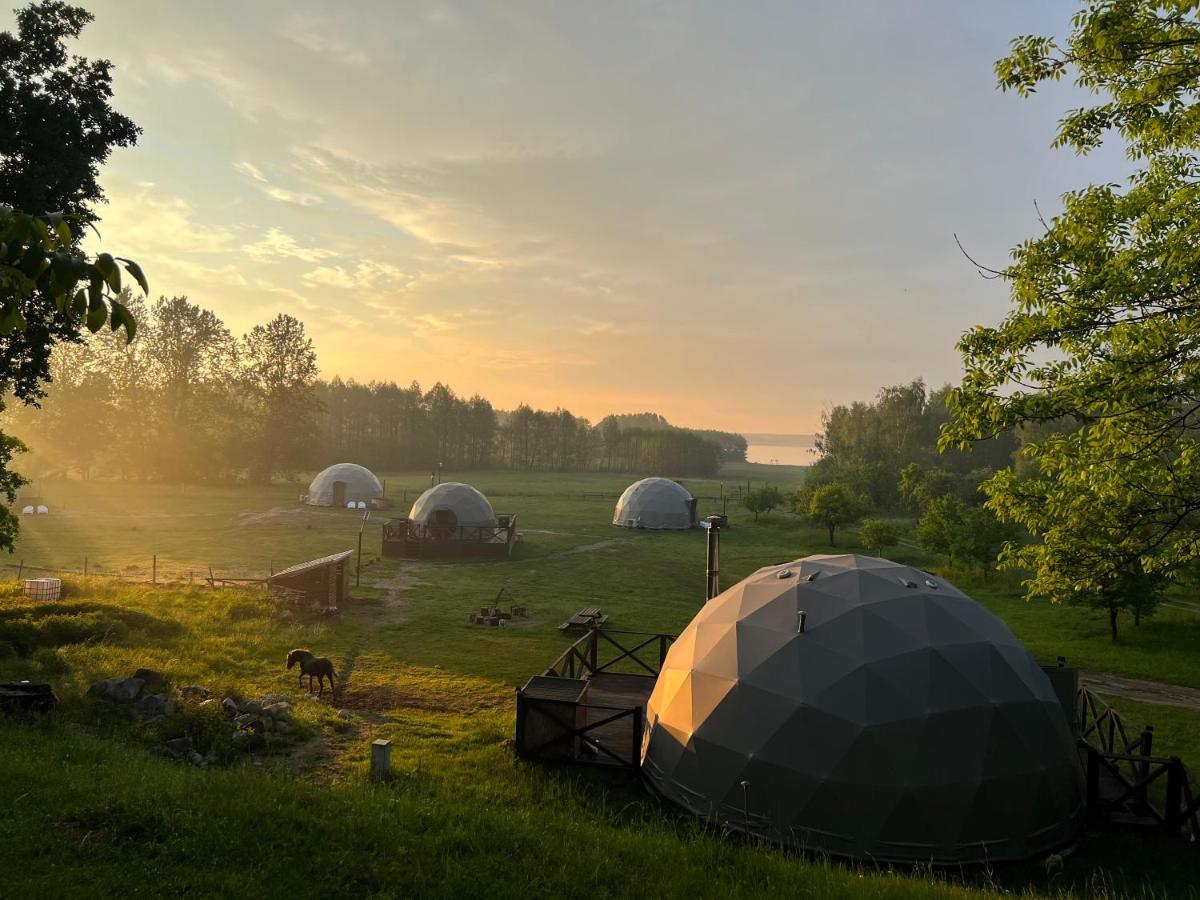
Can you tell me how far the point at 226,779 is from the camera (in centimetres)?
877

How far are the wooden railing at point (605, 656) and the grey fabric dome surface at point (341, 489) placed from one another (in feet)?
134

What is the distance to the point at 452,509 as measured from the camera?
37.0 meters

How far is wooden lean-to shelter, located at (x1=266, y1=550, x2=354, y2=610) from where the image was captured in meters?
22.7

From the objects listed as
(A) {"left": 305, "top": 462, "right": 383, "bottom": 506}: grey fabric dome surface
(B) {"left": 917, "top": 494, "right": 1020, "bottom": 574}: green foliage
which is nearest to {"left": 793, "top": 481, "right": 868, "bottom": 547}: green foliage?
(B) {"left": 917, "top": 494, "right": 1020, "bottom": 574}: green foliage

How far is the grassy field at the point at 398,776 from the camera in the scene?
6.88m

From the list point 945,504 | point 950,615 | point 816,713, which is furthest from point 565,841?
point 945,504

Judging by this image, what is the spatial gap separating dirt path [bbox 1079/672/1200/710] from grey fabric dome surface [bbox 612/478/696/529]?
31.3m

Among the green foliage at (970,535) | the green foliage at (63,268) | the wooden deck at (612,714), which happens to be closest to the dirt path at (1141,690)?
the green foliage at (970,535)

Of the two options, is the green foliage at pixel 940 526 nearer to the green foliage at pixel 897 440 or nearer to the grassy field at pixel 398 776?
the grassy field at pixel 398 776

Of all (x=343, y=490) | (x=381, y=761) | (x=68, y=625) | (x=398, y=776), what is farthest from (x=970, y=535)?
(x=343, y=490)

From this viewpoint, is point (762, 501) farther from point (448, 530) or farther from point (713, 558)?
point (713, 558)

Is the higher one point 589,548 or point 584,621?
point 589,548

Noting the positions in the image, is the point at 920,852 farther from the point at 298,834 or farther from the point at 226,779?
the point at 226,779

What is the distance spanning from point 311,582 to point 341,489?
35.3 meters
